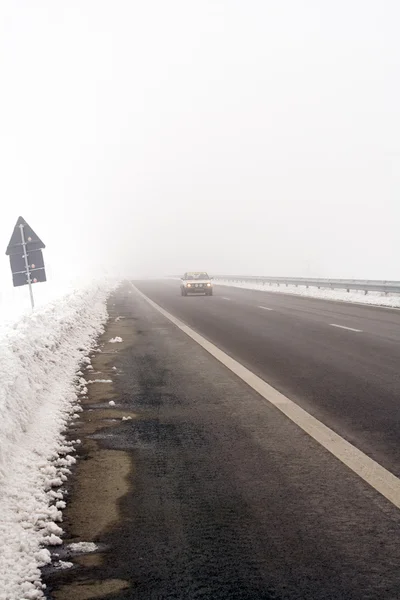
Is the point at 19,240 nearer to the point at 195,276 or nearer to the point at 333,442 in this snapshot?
the point at 333,442

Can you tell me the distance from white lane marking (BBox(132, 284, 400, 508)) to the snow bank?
2.17m

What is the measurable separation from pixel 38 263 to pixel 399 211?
7185 inches

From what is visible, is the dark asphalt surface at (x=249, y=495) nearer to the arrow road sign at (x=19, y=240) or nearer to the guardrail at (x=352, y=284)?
the arrow road sign at (x=19, y=240)

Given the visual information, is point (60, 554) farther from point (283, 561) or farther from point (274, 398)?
point (274, 398)

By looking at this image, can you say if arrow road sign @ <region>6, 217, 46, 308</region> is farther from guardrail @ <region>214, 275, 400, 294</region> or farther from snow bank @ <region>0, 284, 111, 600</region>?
guardrail @ <region>214, 275, 400, 294</region>

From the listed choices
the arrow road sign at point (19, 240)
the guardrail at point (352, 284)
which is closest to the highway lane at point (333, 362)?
the arrow road sign at point (19, 240)

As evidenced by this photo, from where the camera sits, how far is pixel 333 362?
28.0 ft

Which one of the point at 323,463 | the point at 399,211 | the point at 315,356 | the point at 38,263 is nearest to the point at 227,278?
the point at 38,263

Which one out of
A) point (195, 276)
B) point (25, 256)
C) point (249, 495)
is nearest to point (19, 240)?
point (25, 256)

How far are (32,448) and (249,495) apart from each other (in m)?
2.01

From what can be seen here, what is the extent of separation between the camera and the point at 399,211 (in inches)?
6988

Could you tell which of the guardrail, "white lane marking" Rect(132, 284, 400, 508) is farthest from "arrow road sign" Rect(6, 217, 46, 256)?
the guardrail

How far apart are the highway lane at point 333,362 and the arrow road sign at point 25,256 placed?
4.85m

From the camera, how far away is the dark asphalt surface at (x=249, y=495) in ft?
7.98
